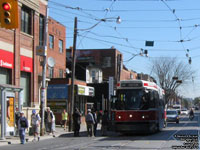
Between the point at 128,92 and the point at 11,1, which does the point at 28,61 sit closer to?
the point at 128,92

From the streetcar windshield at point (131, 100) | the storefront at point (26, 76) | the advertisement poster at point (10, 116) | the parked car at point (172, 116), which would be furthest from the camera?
the parked car at point (172, 116)

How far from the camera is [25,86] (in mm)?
28375

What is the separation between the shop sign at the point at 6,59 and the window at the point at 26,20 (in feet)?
10.2

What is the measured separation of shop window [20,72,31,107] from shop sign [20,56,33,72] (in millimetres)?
434

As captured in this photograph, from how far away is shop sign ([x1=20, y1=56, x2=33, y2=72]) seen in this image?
2747cm

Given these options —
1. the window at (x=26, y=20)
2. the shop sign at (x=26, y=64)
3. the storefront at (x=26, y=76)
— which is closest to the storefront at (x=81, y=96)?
the storefront at (x=26, y=76)

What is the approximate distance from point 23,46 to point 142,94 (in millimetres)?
9388

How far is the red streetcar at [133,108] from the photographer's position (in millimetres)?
23656

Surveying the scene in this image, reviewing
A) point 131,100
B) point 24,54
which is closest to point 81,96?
point 24,54

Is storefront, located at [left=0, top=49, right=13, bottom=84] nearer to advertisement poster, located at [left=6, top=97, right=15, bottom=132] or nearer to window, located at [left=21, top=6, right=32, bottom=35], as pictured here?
advertisement poster, located at [left=6, top=97, right=15, bottom=132]

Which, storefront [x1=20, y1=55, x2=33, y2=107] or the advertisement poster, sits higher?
storefront [x1=20, y1=55, x2=33, y2=107]

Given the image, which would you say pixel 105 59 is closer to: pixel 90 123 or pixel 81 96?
pixel 81 96

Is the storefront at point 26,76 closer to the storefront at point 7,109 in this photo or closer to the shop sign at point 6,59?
the shop sign at point 6,59

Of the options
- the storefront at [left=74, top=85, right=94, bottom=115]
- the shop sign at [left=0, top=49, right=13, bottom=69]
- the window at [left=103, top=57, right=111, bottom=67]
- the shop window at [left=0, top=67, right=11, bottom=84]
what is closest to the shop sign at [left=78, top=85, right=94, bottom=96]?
the storefront at [left=74, top=85, right=94, bottom=115]
